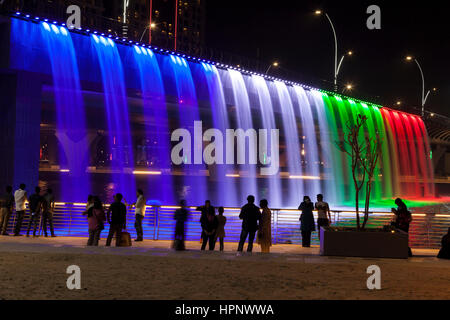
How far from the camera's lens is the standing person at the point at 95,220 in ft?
46.5

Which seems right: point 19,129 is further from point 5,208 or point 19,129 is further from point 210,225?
point 210,225

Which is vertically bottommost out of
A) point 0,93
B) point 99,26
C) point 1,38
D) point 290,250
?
→ point 290,250

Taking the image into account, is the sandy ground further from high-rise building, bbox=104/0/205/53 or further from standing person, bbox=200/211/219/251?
high-rise building, bbox=104/0/205/53

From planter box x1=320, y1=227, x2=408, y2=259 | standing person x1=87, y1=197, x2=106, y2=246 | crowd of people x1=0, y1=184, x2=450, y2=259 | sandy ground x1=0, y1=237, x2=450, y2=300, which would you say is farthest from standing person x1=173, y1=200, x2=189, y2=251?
planter box x1=320, y1=227, x2=408, y2=259

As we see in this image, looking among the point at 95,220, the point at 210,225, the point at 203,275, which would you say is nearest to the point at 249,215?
the point at 210,225

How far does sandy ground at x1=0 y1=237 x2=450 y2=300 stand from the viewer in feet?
26.2

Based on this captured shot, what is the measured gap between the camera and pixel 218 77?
31.3 metres

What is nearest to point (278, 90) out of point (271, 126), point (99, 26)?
point (271, 126)

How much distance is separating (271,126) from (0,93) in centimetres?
2171

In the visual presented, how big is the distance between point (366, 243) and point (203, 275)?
469 cm

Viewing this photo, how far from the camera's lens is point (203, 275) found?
959cm

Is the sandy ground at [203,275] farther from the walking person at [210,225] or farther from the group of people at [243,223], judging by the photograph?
the walking person at [210,225]
